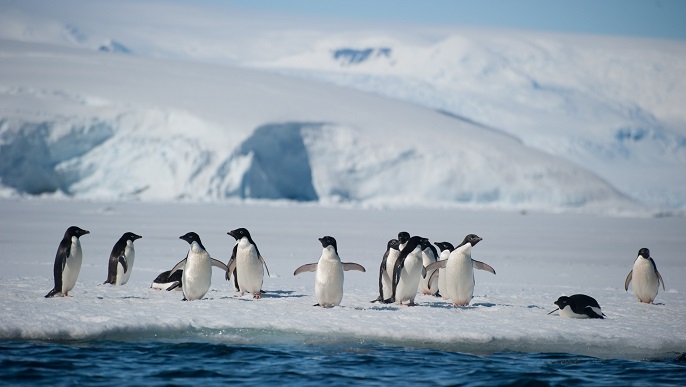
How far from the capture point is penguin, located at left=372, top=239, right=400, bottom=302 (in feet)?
25.3

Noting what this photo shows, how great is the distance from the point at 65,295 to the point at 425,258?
347 cm

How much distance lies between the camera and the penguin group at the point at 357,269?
7367 millimetres

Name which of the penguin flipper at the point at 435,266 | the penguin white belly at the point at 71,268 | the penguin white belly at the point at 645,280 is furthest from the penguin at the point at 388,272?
the penguin white belly at the point at 71,268

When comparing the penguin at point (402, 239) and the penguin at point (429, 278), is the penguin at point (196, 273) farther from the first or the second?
the penguin at point (429, 278)

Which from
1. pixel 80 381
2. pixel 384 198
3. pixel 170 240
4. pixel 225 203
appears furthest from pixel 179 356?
pixel 384 198

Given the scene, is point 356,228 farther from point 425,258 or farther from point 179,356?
point 179,356

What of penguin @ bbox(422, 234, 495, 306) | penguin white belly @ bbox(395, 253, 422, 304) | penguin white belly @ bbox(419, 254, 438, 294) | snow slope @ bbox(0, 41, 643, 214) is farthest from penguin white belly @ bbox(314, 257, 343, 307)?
snow slope @ bbox(0, 41, 643, 214)

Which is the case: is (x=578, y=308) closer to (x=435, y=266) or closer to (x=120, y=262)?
(x=435, y=266)

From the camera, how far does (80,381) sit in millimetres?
5316

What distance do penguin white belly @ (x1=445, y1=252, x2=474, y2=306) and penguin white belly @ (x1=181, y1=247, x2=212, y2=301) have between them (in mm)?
2177

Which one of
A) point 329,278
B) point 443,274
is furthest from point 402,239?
point 329,278

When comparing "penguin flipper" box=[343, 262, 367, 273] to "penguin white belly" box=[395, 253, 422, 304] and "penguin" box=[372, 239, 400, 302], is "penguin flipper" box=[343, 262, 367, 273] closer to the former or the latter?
"penguin" box=[372, 239, 400, 302]

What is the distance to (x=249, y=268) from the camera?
793 centimetres

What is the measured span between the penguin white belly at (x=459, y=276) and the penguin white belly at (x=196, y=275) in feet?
7.14
